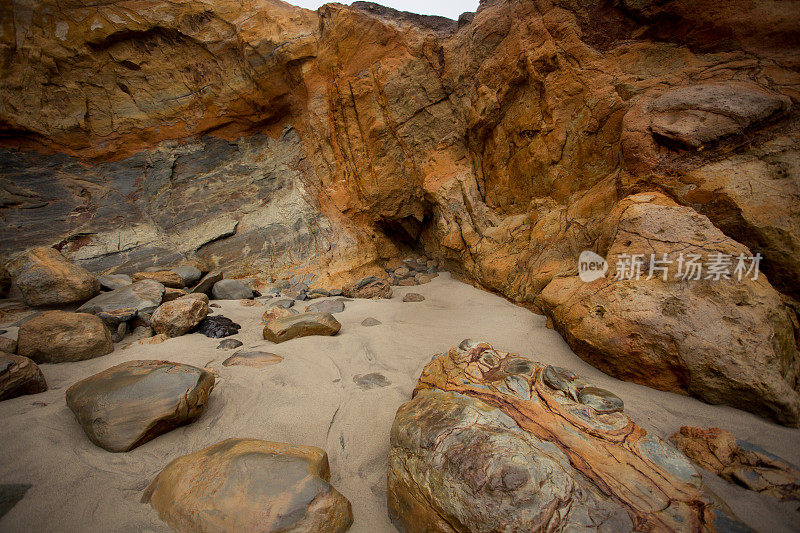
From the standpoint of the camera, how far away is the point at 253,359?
93.0 inches

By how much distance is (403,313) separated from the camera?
3779mm

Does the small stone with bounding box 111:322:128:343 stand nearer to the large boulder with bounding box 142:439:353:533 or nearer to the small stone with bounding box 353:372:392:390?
the large boulder with bounding box 142:439:353:533

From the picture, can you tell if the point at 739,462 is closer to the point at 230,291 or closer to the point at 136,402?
the point at 136,402

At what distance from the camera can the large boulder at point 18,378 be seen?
172cm

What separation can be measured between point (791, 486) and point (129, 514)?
2.60 m

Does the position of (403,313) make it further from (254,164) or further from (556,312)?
(254,164)

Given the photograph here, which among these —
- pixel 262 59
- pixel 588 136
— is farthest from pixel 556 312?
pixel 262 59

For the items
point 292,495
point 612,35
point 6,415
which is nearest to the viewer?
point 292,495

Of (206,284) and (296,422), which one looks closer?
(296,422)

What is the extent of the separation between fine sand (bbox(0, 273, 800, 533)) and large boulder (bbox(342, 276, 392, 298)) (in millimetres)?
1746

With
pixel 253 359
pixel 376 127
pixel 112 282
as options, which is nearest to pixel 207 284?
pixel 112 282


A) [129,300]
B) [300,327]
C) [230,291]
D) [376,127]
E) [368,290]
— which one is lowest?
[368,290]

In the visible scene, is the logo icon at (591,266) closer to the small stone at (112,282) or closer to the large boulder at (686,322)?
the large boulder at (686,322)

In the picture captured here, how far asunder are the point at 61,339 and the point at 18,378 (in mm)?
738
